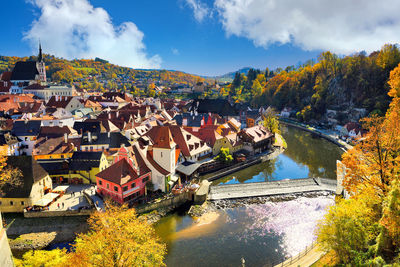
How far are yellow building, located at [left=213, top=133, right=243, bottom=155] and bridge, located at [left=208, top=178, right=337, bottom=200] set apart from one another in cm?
1092

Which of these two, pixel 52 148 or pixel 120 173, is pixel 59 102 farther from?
pixel 120 173

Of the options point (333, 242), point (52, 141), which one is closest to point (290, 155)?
point (333, 242)

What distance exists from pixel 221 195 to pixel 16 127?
3775cm

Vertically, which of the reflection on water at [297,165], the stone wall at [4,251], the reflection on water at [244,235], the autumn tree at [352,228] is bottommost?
the reflection on water at [244,235]

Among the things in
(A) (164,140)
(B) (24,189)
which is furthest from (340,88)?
(B) (24,189)

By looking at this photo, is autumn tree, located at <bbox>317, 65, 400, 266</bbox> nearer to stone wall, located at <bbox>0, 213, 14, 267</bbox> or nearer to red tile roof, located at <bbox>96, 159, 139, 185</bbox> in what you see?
stone wall, located at <bbox>0, 213, 14, 267</bbox>

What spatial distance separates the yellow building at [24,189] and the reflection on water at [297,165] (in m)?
23.1

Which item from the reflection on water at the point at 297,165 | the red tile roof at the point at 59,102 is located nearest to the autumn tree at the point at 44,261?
the reflection on water at the point at 297,165

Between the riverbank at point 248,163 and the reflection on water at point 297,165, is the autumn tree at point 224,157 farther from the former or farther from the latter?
the reflection on water at point 297,165

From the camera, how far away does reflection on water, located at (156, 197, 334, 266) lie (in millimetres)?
22469

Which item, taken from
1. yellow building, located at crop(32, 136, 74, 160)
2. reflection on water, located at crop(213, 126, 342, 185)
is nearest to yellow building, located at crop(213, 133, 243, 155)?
reflection on water, located at crop(213, 126, 342, 185)

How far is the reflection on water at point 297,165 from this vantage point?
41.3 m

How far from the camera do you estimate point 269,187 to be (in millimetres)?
35719

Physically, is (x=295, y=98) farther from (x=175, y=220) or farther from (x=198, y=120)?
(x=175, y=220)
